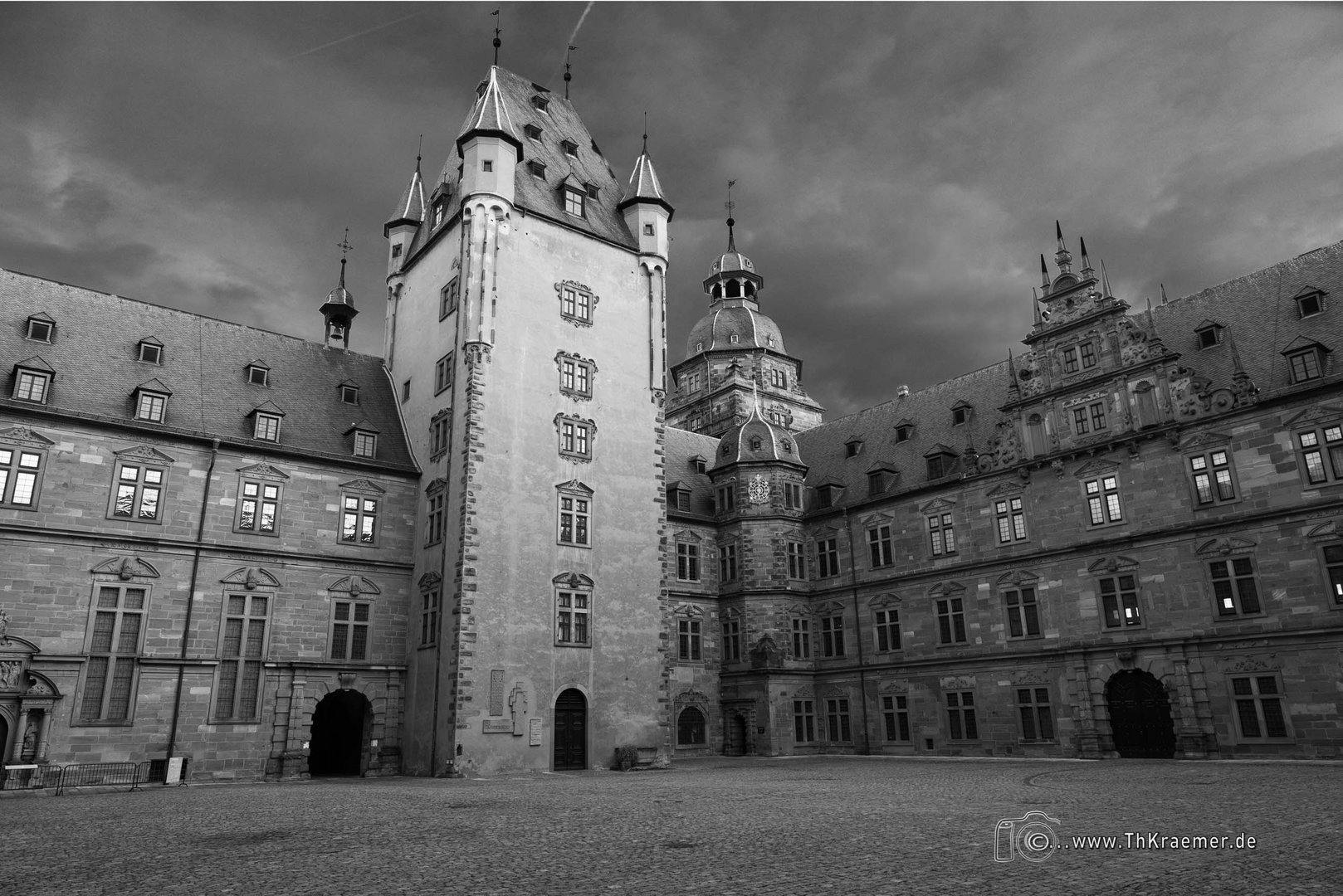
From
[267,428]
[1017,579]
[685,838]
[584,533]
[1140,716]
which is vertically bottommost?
[685,838]

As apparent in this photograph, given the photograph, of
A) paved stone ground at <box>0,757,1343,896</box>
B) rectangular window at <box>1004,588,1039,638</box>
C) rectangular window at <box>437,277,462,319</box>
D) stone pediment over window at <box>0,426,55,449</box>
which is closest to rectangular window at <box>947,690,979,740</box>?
rectangular window at <box>1004,588,1039,638</box>

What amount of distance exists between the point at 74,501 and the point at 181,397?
528 cm

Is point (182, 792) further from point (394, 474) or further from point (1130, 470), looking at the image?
point (1130, 470)

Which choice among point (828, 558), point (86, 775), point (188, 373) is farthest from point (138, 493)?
point (828, 558)

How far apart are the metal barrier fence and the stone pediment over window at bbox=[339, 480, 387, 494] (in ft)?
34.6

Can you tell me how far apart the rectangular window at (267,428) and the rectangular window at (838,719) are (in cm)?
2666

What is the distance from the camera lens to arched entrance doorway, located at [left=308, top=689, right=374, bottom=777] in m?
33.8

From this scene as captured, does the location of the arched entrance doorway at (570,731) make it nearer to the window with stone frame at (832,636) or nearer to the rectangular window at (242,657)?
the rectangular window at (242,657)

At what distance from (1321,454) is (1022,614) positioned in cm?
1173

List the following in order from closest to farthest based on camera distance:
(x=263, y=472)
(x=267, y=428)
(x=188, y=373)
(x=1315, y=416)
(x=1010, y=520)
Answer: (x=1315, y=416) < (x=263, y=472) < (x=267, y=428) < (x=188, y=373) < (x=1010, y=520)

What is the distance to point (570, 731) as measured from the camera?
3309cm

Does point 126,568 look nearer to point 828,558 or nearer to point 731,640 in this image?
point 731,640

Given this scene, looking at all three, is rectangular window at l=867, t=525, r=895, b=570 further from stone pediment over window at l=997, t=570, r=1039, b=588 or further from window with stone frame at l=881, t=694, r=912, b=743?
window with stone frame at l=881, t=694, r=912, b=743

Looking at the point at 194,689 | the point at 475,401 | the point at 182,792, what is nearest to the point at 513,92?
the point at 475,401
